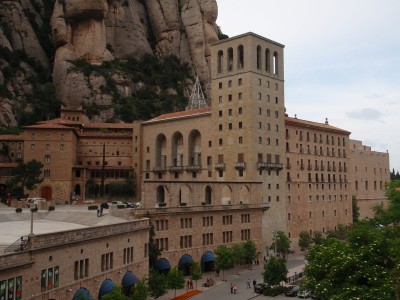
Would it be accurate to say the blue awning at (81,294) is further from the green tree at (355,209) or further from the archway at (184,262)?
the green tree at (355,209)

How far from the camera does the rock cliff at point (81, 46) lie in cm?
11212

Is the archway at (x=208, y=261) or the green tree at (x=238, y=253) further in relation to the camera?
the archway at (x=208, y=261)

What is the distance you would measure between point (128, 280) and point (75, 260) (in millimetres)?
7836

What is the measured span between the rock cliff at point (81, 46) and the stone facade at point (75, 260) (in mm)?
68404

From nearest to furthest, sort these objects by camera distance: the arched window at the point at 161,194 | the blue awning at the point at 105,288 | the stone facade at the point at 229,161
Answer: the blue awning at the point at 105,288
the stone facade at the point at 229,161
the arched window at the point at 161,194

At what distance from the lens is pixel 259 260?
64812 millimetres

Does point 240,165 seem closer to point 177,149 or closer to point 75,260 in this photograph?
point 177,149

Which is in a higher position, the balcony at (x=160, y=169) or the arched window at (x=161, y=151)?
the arched window at (x=161, y=151)

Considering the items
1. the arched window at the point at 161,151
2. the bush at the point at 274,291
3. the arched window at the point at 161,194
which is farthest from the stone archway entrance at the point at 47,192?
the bush at the point at 274,291

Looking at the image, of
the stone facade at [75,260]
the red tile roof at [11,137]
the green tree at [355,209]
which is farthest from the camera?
the green tree at [355,209]

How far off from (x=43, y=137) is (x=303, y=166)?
4358 centimetres

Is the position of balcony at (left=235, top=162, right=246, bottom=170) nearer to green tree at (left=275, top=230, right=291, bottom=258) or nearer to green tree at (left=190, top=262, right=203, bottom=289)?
green tree at (left=275, top=230, right=291, bottom=258)

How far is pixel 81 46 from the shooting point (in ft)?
388

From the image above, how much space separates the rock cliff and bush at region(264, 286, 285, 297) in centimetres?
7304
